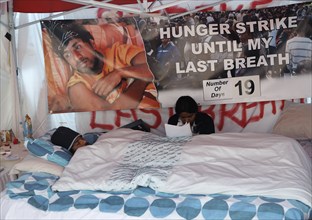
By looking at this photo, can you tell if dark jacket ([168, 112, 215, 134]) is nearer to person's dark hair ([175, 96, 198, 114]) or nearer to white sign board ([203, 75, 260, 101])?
person's dark hair ([175, 96, 198, 114])

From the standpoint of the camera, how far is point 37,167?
2.90 metres

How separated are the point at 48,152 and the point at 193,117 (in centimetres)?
118

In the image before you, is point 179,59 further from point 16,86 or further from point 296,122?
point 16,86

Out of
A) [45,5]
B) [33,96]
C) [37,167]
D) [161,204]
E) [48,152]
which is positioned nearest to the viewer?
[161,204]

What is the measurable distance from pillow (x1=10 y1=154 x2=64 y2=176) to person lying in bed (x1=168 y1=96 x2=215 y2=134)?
1.09 metres

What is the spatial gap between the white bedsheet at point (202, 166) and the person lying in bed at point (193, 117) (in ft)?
1.46

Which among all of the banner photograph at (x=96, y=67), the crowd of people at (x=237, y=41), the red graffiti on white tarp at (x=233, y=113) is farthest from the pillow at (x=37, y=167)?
the crowd of people at (x=237, y=41)

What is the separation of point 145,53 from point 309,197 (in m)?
1.99

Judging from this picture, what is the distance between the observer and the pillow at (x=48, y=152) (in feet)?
9.81

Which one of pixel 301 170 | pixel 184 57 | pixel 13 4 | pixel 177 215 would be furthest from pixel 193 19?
pixel 177 215

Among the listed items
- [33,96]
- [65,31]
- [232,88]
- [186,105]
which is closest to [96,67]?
[65,31]

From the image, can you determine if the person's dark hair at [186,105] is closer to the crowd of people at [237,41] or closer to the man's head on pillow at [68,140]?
the crowd of people at [237,41]

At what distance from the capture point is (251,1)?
372 centimetres

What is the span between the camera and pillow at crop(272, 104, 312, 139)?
11.4 feet
